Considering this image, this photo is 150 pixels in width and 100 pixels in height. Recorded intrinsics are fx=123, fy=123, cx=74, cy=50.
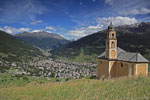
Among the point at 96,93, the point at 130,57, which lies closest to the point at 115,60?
the point at 130,57

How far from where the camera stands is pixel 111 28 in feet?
98.1

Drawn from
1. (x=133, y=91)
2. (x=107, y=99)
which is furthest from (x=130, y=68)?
(x=107, y=99)

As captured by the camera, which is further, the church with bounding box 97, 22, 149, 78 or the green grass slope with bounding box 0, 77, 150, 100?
the church with bounding box 97, 22, 149, 78

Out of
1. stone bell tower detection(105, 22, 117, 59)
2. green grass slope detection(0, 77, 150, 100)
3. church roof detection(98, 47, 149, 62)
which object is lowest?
green grass slope detection(0, 77, 150, 100)

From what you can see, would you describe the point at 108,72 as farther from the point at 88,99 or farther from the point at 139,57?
the point at 88,99

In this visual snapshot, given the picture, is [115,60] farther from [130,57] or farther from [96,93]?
[96,93]

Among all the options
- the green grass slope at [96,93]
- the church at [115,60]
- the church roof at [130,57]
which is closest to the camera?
the green grass slope at [96,93]

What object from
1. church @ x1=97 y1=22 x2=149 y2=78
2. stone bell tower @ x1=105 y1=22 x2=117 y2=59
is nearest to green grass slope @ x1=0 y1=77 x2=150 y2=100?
church @ x1=97 y1=22 x2=149 y2=78

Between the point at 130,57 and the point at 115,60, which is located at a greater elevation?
the point at 130,57

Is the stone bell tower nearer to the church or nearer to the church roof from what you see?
the church

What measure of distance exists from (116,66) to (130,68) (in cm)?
399

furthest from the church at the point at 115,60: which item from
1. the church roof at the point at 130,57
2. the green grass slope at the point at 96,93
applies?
the green grass slope at the point at 96,93

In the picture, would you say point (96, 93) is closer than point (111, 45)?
Yes

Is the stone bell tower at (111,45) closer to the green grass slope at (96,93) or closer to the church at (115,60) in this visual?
the church at (115,60)
